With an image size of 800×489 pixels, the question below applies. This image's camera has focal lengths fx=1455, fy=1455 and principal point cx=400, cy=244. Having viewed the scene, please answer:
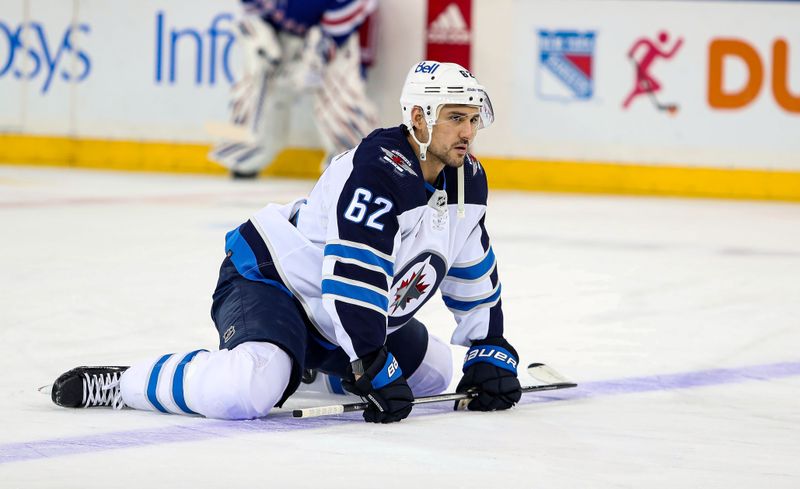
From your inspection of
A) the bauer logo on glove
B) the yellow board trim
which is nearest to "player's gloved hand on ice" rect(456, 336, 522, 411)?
the bauer logo on glove

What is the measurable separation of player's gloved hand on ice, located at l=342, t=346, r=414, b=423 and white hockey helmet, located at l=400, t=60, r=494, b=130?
474mm

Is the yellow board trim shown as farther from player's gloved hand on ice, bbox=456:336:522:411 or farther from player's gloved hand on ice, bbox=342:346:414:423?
player's gloved hand on ice, bbox=342:346:414:423

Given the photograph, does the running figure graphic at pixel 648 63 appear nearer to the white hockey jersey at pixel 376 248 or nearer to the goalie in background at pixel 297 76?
the goalie in background at pixel 297 76

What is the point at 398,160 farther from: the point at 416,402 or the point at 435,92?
the point at 416,402

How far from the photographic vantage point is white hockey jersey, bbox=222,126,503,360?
2.77 metres

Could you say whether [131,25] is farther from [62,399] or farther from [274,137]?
[62,399]

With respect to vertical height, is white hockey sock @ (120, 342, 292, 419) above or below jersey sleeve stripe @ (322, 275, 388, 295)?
below

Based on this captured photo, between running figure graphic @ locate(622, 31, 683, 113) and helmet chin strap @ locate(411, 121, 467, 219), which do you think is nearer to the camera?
helmet chin strap @ locate(411, 121, 467, 219)

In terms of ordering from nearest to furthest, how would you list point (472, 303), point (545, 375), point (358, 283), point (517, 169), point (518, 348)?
point (358, 283), point (472, 303), point (545, 375), point (518, 348), point (517, 169)

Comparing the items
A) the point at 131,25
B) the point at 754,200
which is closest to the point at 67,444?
the point at 754,200

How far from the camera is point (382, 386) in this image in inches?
110

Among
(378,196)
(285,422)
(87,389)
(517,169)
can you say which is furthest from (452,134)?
(517,169)

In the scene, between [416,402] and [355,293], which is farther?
[416,402]

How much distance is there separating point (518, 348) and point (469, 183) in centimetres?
96
